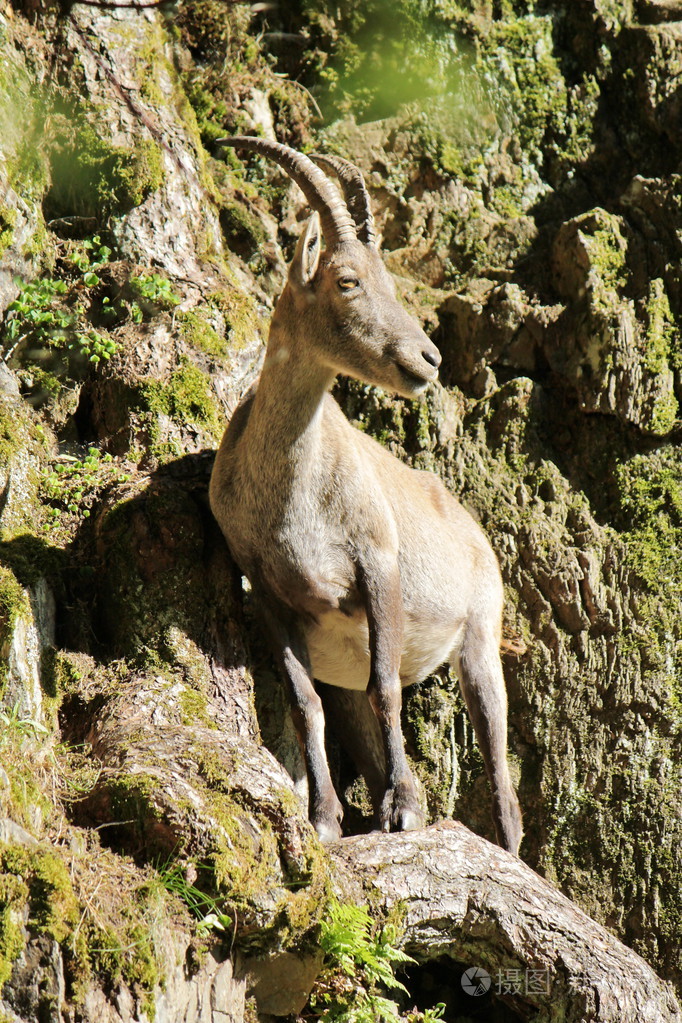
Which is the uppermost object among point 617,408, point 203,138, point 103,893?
point 203,138

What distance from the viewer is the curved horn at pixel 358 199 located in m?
6.30

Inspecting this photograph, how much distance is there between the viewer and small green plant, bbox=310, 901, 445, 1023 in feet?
14.6

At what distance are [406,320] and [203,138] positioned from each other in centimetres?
368

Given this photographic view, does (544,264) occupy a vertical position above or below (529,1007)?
above

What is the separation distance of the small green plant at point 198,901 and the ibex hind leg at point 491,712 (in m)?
2.72

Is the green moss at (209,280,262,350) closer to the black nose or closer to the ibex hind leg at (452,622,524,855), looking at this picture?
the black nose

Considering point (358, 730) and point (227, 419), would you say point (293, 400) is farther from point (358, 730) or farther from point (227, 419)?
point (358, 730)

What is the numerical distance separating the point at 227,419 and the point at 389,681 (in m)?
2.37

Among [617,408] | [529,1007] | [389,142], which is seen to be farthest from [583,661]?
[389,142]

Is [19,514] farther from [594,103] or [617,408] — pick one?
[594,103]

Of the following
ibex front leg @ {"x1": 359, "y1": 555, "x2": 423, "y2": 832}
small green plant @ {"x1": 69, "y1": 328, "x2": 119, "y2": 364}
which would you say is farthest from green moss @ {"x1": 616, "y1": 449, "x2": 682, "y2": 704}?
small green plant @ {"x1": 69, "y1": 328, "x2": 119, "y2": 364}

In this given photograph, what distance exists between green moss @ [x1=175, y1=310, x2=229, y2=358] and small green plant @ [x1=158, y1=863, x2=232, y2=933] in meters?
4.02

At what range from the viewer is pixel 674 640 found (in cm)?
732

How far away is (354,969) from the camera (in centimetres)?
469
